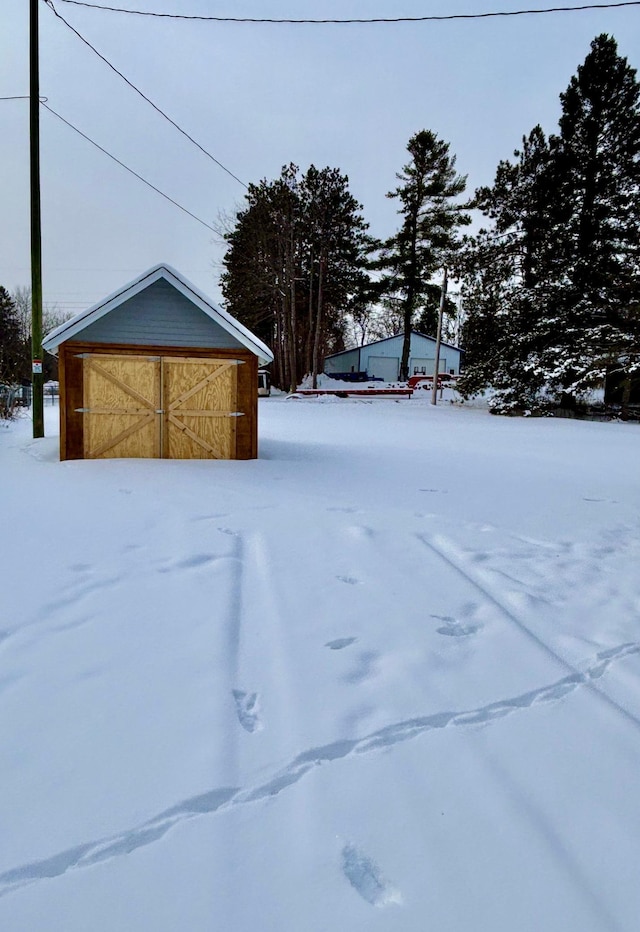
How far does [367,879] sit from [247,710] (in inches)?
36.6

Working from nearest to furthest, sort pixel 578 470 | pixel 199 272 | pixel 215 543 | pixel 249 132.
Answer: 1. pixel 215 543
2. pixel 578 470
3. pixel 249 132
4. pixel 199 272

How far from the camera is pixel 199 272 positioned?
4344 centimetres

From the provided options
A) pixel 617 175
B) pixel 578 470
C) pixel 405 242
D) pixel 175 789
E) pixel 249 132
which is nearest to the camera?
pixel 175 789

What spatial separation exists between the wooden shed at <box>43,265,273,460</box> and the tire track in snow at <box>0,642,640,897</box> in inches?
285

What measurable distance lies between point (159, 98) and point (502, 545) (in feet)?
47.5

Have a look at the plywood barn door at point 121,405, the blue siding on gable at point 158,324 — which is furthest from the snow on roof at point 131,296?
the plywood barn door at point 121,405

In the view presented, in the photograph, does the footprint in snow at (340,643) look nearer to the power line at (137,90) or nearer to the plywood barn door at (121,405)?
the plywood barn door at (121,405)

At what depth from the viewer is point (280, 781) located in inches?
76.9

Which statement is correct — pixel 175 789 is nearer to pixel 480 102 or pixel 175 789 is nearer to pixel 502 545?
pixel 502 545

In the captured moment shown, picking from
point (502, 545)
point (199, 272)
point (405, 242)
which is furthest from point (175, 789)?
point (199, 272)

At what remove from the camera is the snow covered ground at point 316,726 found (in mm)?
1535

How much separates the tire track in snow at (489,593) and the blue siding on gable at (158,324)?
18.2 ft

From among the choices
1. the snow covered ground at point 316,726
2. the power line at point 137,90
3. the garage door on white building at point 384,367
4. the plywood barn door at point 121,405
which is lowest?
the snow covered ground at point 316,726

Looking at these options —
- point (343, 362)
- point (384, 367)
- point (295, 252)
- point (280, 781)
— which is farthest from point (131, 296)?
point (343, 362)
